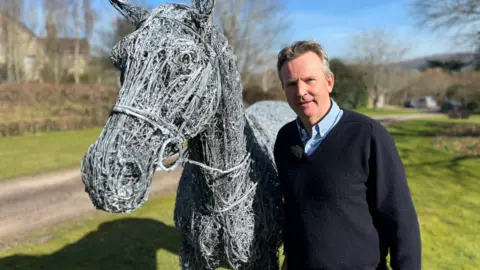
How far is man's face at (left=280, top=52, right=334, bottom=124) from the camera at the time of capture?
1836 millimetres

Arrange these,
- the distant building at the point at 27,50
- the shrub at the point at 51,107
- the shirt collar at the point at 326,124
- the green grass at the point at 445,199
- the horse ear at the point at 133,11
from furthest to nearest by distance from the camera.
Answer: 1. the distant building at the point at 27,50
2. the shrub at the point at 51,107
3. the green grass at the point at 445,199
4. the shirt collar at the point at 326,124
5. the horse ear at the point at 133,11

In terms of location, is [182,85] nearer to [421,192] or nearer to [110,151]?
[110,151]

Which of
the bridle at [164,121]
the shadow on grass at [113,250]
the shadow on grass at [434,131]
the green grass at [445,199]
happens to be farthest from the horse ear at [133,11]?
the shadow on grass at [434,131]

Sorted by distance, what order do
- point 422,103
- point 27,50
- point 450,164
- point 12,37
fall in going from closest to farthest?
1. point 450,164
2. point 12,37
3. point 27,50
4. point 422,103

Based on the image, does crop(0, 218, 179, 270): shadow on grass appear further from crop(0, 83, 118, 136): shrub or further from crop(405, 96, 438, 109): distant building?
crop(405, 96, 438, 109): distant building

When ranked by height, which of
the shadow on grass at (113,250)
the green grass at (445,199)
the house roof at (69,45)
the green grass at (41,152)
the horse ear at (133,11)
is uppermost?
the house roof at (69,45)

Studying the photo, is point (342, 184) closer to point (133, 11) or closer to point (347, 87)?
point (133, 11)

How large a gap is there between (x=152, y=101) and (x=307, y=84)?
84cm

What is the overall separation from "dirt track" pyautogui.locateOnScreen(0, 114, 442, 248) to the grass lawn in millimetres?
501

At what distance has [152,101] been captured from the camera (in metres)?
1.45

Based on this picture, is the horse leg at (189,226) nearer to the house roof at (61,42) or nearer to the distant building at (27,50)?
the distant building at (27,50)

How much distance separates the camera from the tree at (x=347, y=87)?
92.3 ft

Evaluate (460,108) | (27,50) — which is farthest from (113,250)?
(27,50)

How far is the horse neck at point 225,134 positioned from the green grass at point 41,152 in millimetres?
9432
